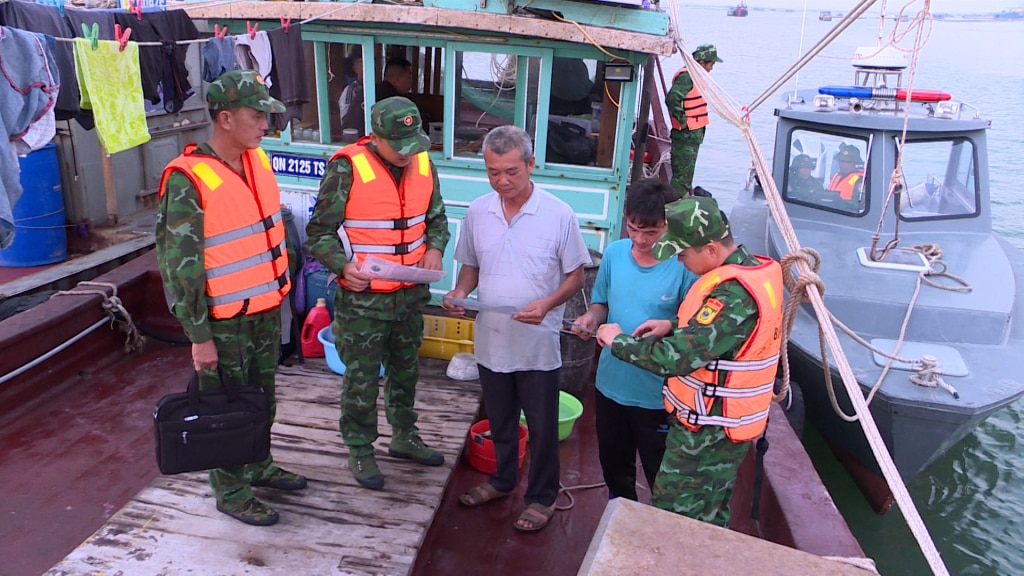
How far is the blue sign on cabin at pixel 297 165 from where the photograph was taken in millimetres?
5074

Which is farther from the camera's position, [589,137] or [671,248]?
[589,137]

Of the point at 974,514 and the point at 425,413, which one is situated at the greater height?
the point at 425,413

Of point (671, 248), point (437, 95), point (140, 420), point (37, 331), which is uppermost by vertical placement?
point (437, 95)

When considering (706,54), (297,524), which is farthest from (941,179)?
(297,524)

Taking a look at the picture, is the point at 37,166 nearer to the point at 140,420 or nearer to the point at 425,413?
the point at 140,420

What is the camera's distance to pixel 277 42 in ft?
14.7

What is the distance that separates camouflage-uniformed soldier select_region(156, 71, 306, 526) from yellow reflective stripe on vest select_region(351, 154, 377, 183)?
34 centimetres

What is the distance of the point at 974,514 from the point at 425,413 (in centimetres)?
505

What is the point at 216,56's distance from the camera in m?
4.18

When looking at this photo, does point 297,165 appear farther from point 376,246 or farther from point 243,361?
point 243,361

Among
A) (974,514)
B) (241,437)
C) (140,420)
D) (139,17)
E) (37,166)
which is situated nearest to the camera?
(241,437)

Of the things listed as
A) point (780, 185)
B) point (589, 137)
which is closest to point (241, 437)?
point (589, 137)

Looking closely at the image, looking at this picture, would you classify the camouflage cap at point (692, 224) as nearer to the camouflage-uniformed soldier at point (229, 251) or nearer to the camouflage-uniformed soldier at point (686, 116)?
the camouflage-uniformed soldier at point (229, 251)

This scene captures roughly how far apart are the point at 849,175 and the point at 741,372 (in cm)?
486
